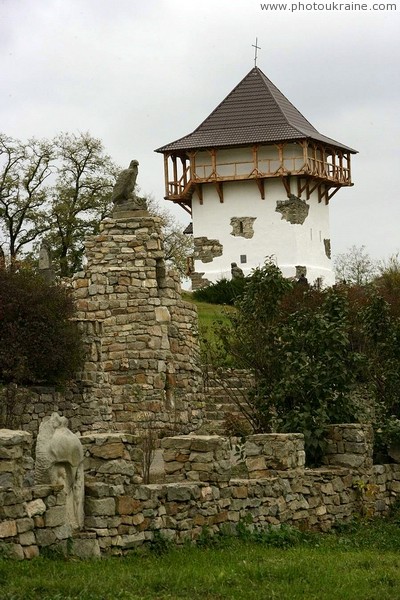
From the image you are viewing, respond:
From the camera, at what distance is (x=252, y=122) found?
55.3m

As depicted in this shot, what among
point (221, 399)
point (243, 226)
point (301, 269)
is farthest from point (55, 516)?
point (243, 226)

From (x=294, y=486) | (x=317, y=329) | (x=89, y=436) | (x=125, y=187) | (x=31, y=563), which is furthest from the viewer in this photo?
(x=125, y=187)

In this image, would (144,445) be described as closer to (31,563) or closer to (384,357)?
(384,357)

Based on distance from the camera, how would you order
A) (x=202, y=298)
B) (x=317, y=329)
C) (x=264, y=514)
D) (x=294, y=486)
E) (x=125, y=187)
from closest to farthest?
(x=264, y=514)
(x=294, y=486)
(x=317, y=329)
(x=125, y=187)
(x=202, y=298)

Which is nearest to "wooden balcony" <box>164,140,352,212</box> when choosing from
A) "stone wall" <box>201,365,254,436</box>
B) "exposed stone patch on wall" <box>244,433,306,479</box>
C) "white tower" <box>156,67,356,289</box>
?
"white tower" <box>156,67,356,289</box>

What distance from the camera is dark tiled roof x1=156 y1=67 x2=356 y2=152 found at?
177ft

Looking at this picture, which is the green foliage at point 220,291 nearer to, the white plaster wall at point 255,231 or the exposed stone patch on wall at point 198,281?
the exposed stone patch on wall at point 198,281

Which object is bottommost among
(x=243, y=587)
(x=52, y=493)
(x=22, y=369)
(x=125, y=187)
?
(x=243, y=587)

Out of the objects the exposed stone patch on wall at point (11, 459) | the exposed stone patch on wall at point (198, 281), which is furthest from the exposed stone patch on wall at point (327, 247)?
the exposed stone patch on wall at point (11, 459)

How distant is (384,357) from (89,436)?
360 inches

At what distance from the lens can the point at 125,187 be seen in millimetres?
23500

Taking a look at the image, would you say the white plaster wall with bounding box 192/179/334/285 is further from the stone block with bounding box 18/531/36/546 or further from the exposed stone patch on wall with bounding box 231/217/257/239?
the stone block with bounding box 18/531/36/546

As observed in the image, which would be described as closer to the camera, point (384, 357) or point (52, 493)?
point (52, 493)

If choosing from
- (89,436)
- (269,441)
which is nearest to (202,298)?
(269,441)
